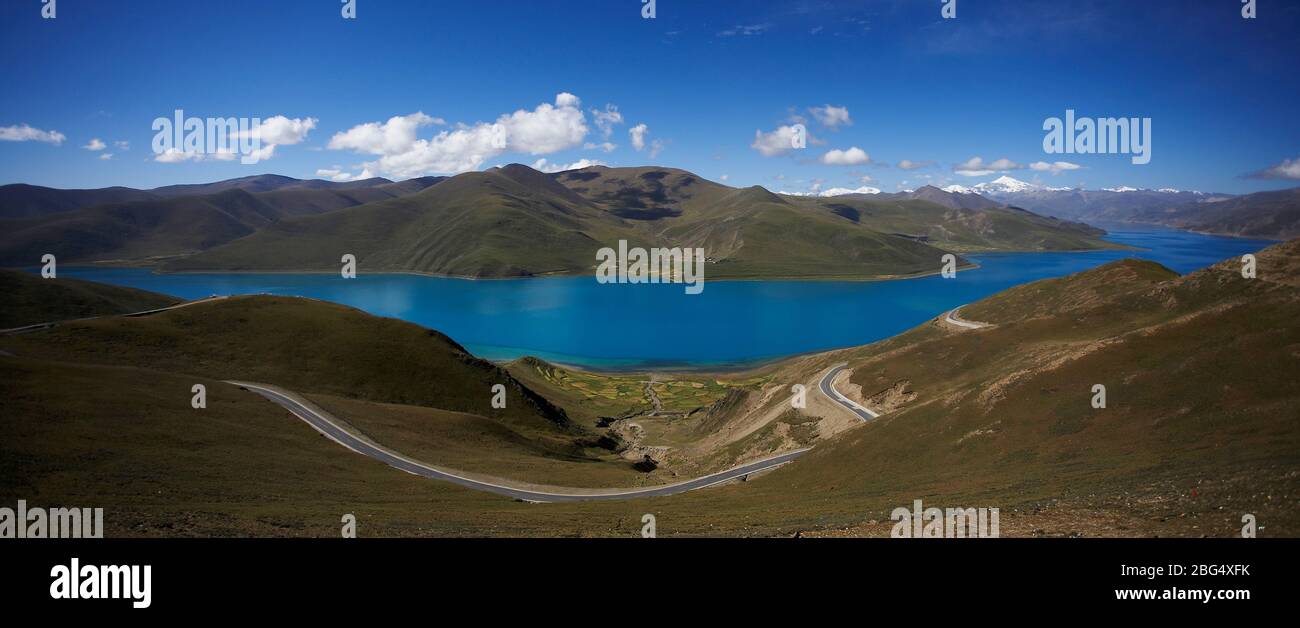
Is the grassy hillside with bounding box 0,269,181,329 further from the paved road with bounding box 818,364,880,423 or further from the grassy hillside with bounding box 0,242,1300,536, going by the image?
the paved road with bounding box 818,364,880,423

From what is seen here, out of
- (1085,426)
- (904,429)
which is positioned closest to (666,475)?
(904,429)

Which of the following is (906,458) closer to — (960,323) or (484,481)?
(484,481)

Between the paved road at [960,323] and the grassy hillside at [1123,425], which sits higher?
the paved road at [960,323]

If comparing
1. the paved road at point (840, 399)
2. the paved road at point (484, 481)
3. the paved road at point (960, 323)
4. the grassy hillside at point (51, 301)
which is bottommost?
the paved road at point (484, 481)

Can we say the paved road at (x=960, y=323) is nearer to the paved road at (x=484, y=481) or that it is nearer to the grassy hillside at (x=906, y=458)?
the grassy hillside at (x=906, y=458)

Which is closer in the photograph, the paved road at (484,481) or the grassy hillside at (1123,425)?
the grassy hillside at (1123,425)

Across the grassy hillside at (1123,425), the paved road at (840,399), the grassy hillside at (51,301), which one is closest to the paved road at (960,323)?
the paved road at (840,399)

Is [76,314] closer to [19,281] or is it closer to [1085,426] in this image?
[19,281]
